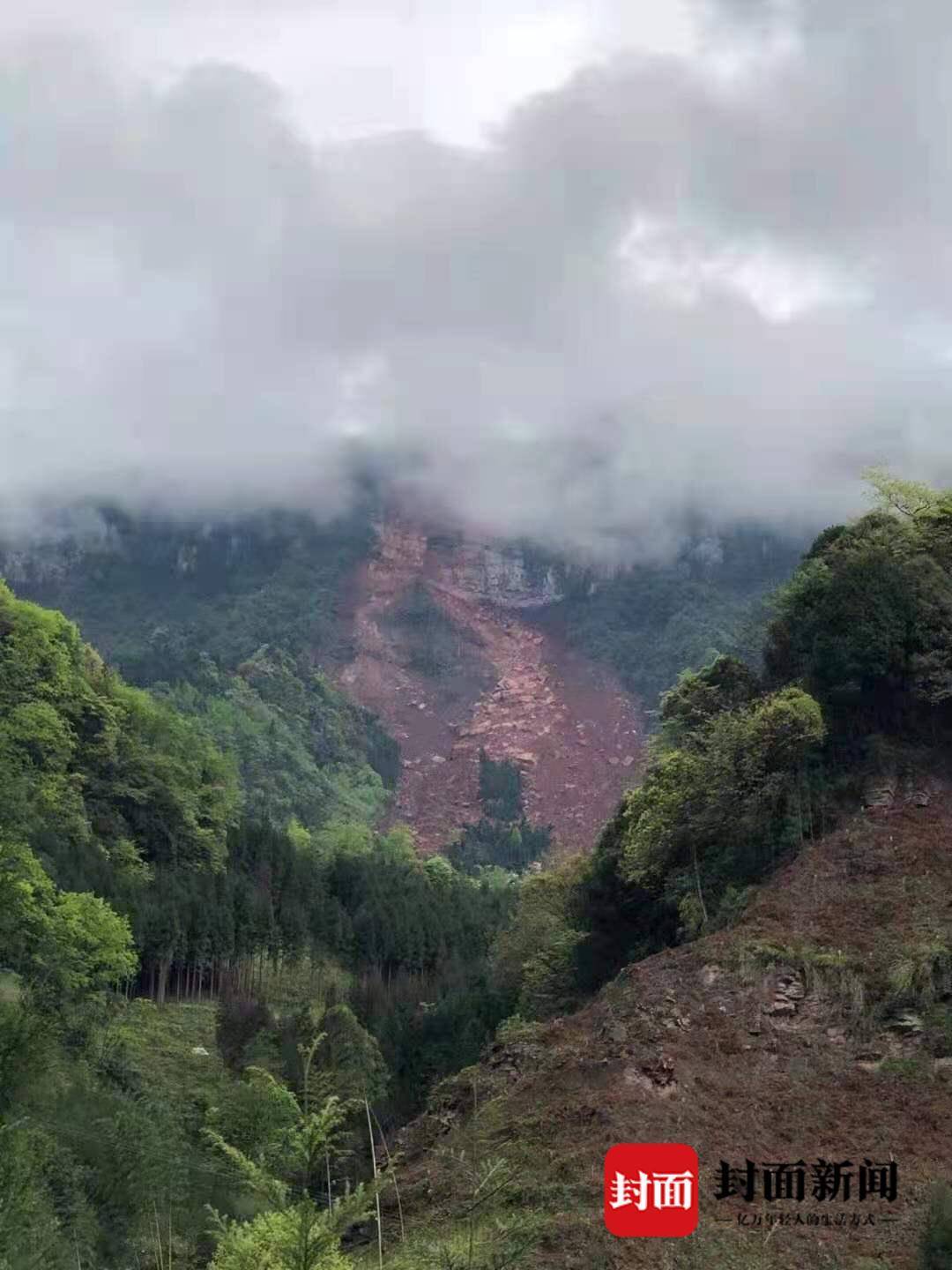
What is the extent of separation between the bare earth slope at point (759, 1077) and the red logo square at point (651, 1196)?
556 mm

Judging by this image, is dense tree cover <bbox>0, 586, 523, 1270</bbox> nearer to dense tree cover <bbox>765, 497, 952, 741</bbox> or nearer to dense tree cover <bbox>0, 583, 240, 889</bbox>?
dense tree cover <bbox>0, 583, 240, 889</bbox>

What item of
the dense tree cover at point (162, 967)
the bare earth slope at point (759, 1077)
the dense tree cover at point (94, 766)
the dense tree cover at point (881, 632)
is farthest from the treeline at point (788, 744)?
the dense tree cover at point (94, 766)

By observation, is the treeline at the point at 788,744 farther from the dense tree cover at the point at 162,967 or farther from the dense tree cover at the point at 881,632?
the dense tree cover at the point at 162,967

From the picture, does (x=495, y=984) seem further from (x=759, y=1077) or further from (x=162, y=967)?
(x=759, y=1077)

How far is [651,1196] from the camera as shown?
1603 centimetres

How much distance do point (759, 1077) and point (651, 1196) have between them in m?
8.21

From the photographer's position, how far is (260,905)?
67.2 meters

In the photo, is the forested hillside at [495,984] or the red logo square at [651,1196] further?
the forested hillside at [495,984]

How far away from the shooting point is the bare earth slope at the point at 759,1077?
1753cm

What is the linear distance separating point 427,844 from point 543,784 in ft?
144

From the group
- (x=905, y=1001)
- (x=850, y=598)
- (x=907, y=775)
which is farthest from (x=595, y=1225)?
(x=850, y=598)

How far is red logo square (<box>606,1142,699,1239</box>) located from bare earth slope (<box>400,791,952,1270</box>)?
556 mm

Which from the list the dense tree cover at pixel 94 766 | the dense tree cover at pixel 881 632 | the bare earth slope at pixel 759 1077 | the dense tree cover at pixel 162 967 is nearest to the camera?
the bare earth slope at pixel 759 1077

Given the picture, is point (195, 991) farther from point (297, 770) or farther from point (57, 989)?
point (297, 770)
